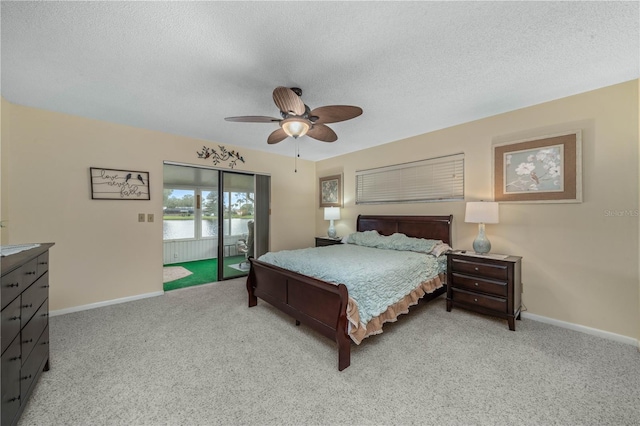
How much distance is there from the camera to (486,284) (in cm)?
274

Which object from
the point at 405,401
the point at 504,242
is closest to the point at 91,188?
the point at 405,401

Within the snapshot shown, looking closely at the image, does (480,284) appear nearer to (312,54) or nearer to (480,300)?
(480,300)

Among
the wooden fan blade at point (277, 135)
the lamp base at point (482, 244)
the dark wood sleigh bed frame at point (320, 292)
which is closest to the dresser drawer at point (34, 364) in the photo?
the dark wood sleigh bed frame at point (320, 292)

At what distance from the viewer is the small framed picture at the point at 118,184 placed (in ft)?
10.7

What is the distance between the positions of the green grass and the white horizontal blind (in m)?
2.78

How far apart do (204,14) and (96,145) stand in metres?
2.87

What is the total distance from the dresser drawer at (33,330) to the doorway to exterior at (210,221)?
222 cm

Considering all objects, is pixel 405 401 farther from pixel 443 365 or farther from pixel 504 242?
pixel 504 242

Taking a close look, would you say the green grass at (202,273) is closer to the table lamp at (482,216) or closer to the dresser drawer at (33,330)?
the dresser drawer at (33,330)

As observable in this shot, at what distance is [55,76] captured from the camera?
2.23 meters

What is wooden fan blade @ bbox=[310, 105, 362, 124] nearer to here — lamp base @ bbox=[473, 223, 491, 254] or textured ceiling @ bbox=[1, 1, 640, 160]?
textured ceiling @ bbox=[1, 1, 640, 160]

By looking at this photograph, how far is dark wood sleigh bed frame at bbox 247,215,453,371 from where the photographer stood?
2016 mm

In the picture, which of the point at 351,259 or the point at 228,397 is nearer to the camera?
the point at 228,397

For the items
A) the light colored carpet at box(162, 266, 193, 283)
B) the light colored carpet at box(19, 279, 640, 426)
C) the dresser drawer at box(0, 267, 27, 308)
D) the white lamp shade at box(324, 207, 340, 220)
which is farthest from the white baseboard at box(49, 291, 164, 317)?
the white lamp shade at box(324, 207, 340, 220)
